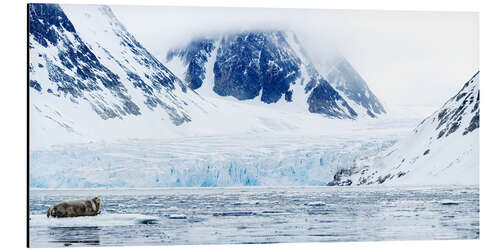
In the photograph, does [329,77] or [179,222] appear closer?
[179,222]

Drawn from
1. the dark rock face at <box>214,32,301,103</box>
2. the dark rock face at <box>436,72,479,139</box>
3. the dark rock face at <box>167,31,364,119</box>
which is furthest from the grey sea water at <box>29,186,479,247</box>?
the dark rock face at <box>214,32,301,103</box>

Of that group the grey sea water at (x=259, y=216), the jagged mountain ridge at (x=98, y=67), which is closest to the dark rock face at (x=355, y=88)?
the grey sea water at (x=259, y=216)

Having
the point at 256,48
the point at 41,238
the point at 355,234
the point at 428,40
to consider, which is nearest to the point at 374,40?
the point at 428,40

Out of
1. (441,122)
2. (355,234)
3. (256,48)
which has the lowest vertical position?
(355,234)

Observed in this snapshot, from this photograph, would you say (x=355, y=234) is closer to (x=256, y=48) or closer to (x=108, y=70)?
(x=256, y=48)

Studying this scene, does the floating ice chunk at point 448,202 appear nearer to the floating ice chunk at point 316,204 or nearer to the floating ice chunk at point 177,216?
the floating ice chunk at point 316,204

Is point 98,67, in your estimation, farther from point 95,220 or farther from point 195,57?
point 95,220

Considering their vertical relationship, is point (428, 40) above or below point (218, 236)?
above
